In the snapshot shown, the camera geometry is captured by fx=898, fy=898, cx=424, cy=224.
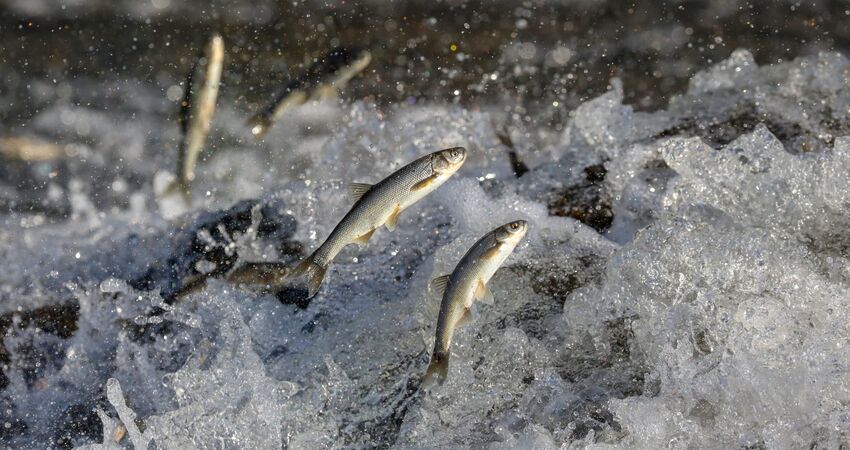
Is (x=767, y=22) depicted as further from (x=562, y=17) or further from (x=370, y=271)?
(x=370, y=271)

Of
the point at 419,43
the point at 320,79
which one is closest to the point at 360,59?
the point at 320,79

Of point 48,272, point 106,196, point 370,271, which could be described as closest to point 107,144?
point 106,196

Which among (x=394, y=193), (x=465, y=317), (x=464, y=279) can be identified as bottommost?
(x=465, y=317)

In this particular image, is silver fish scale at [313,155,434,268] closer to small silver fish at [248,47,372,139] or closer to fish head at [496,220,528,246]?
fish head at [496,220,528,246]

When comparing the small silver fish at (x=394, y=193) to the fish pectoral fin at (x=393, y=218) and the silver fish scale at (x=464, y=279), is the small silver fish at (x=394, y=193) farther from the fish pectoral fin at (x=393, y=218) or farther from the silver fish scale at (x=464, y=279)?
the silver fish scale at (x=464, y=279)

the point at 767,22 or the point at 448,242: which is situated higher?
the point at 448,242

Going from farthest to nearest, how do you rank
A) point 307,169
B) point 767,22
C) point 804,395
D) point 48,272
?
point 767,22 → point 307,169 → point 48,272 → point 804,395

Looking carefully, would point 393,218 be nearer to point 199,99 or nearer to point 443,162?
point 443,162

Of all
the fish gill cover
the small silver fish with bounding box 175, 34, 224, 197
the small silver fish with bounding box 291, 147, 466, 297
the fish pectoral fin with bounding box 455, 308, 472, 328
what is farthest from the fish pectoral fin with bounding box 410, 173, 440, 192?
the small silver fish with bounding box 175, 34, 224, 197
